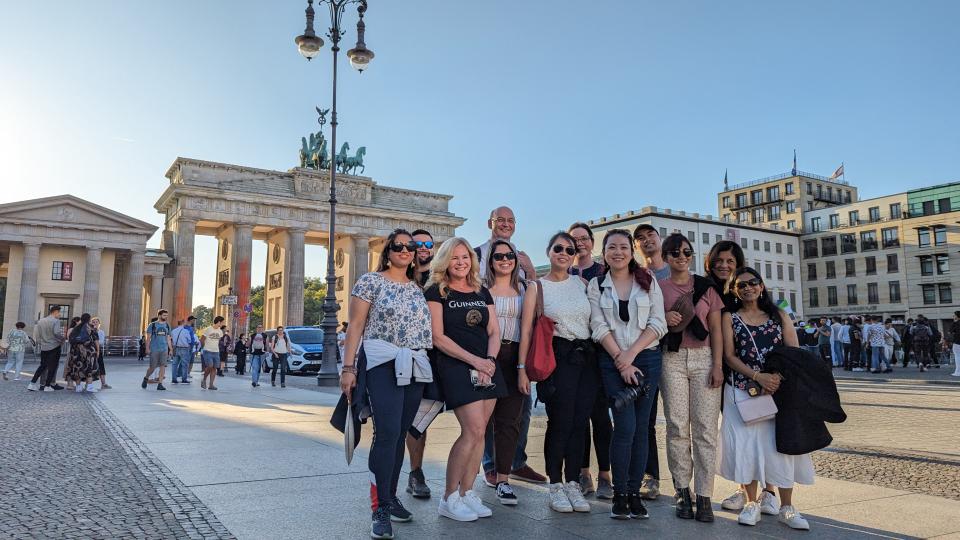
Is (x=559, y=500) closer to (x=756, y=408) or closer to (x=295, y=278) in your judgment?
(x=756, y=408)

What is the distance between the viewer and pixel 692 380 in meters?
4.58

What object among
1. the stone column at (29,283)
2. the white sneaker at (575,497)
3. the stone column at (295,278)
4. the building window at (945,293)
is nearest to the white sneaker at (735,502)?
the white sneaker at (575,497)

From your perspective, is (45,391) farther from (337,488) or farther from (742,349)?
(742,349)

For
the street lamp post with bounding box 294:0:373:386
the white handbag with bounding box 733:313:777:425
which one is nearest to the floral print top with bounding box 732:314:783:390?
the white handbag with bounding box 733:313:777:425

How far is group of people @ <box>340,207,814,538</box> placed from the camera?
13.6ft

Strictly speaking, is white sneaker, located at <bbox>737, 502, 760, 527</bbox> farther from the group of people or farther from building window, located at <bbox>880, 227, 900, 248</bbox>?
building window, located at <bbox>880, 227, 900, 248</bbox>

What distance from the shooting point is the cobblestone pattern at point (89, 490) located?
3.96m

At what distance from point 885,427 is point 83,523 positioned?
9.49 m

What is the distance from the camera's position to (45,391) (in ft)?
50.3

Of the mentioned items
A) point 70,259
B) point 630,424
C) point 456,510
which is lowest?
point 456,510

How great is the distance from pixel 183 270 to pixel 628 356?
2095 inches

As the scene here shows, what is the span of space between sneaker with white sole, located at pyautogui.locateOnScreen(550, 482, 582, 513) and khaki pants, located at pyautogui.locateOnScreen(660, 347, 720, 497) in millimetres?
758

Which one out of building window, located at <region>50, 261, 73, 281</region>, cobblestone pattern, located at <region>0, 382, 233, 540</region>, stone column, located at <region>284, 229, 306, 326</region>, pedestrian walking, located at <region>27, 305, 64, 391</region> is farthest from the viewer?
stone column, located at <region>284, 229, 306, 326</region>

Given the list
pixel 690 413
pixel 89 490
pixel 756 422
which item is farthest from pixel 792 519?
pixel 89 490
